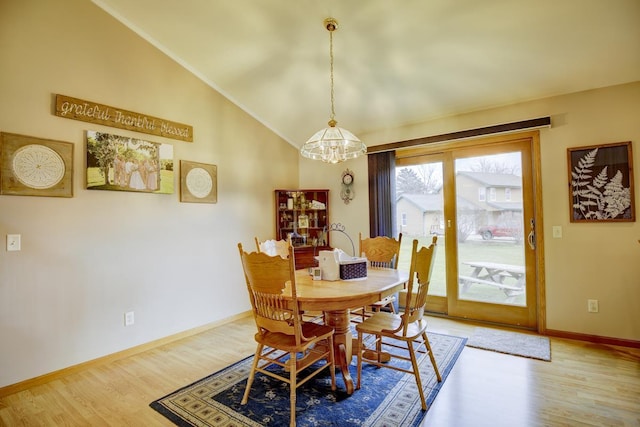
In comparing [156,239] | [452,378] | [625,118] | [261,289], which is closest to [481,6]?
[625,118]

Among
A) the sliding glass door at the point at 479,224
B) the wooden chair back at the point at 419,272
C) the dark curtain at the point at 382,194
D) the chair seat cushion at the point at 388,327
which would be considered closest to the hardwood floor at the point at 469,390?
the chair seat cushion at the point at 388,327

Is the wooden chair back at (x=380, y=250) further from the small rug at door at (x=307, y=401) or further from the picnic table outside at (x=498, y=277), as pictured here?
the picnic table outside at (x=498, y=277)

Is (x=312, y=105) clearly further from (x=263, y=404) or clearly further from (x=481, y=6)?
(x=263, y=404)

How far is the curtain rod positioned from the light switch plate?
145 inches

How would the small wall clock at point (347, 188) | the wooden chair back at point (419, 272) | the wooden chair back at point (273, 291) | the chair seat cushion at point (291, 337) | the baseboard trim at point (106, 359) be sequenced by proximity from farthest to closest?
the small wall clock at point (347, 188) < the baseboard trim at point (106, 359) < the wooden chair back at point (419, 272) < the chair seat cushion at point (291, 337) < the wooden chair back at point (273, 291)

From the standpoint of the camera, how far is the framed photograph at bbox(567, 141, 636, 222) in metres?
2.84

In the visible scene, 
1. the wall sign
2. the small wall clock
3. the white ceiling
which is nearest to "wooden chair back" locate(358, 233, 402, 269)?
the small wall clock

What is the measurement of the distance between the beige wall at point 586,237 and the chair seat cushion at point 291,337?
2.55 meters

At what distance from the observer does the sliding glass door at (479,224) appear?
3.41 m

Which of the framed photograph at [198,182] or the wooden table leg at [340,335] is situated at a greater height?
the framed photograph at [198,182]

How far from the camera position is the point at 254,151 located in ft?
14.1

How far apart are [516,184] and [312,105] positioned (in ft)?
8.45

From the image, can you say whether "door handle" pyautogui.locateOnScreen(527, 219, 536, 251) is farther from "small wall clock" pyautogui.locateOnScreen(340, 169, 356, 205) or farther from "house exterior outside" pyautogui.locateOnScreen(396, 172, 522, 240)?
"small wall clock" pyautogui.locateOnScreen(340, 169, 356, 205)

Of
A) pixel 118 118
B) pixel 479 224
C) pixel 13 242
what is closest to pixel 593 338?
pixel 479 224
